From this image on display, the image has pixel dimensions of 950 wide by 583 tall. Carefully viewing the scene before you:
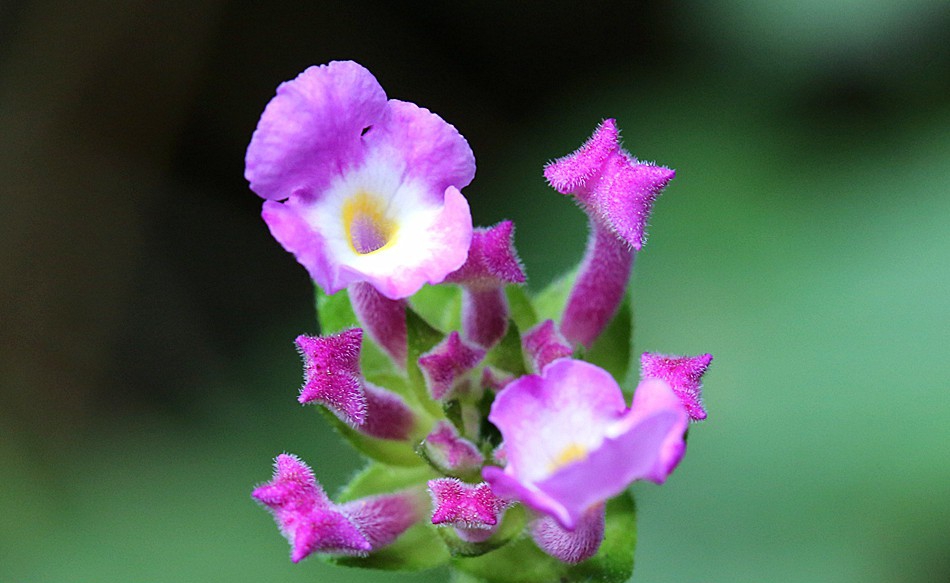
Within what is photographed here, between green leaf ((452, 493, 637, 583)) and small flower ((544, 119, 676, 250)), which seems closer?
small flower ((544, 119, 676, 250))

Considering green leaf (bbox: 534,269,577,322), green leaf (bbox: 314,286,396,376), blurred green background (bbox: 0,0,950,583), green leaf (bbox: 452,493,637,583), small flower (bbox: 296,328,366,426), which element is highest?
blurred green background (bbox: 0,0,950,583)

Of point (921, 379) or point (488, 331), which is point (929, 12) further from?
point (488, 331)

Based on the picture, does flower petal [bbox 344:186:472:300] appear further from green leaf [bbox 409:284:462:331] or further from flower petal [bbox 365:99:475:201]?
green leaf [bbox 409:284:462:331]

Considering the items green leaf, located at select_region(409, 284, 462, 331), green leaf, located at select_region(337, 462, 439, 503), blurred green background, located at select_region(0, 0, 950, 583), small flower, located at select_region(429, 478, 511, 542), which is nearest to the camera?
small flower, located at select_region(429, 478, 511, 542)

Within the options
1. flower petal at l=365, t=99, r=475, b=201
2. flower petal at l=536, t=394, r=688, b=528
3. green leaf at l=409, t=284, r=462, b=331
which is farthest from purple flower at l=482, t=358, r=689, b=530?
green leaf at l=409, t=284, r=462, b=331

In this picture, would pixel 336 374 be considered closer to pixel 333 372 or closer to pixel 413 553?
pixel 333 372

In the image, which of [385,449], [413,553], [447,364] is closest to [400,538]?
[413,553]

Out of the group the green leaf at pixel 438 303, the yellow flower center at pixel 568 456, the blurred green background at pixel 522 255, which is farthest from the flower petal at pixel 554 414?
the blurred green background at pixel 522 255

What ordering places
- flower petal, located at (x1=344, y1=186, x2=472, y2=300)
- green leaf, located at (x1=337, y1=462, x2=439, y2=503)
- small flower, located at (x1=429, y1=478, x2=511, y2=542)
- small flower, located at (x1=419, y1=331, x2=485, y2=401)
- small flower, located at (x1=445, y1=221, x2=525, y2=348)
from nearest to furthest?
flower petal, located at (x1=344, y1=186, x2=472, y2=300) < small flower, located at (x1=429, y1=478, x2=511, y2=542) < small flower, located at (x1=445, y1=221, x2=525, y2=348) < small flower, located at (x1=419, y1=331, x2=485, y2=401) < green leaf, located at (x1=337, y1=462, x2=439, y2=503)

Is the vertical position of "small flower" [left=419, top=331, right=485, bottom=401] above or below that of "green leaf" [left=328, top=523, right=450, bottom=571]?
above
